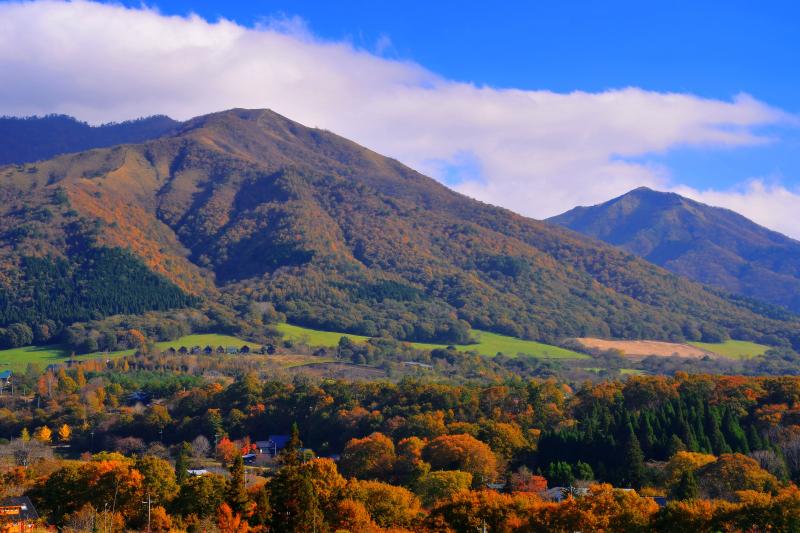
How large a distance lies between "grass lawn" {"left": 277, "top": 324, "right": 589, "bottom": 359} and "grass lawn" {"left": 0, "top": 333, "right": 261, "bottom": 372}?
10.5 metres

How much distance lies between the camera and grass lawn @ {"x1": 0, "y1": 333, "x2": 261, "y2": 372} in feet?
520

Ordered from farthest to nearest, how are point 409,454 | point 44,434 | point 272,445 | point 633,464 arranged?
point 44,434 < point 272,445 < point 409,454 < point 633,464

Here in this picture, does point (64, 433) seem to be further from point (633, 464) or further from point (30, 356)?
point (633, 464)

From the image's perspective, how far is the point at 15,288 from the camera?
620 feet

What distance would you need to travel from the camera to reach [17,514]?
63.9m

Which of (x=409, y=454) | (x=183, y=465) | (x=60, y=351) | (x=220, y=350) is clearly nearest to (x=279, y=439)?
(x=183, y=465)

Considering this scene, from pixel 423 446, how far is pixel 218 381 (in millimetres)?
54922

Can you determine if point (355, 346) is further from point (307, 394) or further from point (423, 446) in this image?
point (423, 446)

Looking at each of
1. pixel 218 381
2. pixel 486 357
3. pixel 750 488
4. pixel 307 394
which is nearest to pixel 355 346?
pixel 486 357

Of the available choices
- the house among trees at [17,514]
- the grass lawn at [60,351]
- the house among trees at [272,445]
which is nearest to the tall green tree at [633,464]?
Answer: the house among trees at [272,445]

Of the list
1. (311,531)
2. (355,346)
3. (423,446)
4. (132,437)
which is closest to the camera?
(311,531)

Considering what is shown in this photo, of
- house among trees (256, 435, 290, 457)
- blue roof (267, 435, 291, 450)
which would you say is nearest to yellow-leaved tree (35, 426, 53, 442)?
house among trees (256, 435, 290, 457)

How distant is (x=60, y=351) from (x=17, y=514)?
107200mm

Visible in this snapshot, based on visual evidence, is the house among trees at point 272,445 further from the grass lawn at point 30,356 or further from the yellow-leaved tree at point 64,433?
the grass lawn at point 30,356
